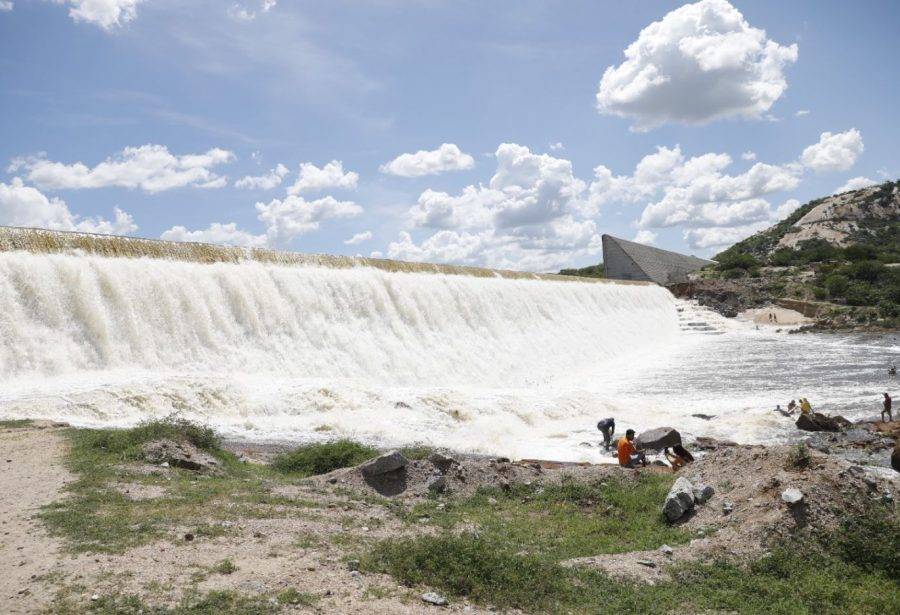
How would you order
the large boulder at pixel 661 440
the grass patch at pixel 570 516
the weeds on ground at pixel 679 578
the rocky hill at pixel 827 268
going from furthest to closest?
1. the rocky hill at pixel 827 268
2. the large boulder at pixel 661 440
3. the grass patch at pixel 570 516
4. the weeds on ground at pixel 679 578

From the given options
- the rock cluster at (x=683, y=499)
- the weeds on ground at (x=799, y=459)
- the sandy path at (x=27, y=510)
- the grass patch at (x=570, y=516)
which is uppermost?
the sandy path at (x=27, y=510)

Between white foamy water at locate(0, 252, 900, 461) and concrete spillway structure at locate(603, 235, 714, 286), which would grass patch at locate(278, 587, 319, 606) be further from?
concrete spillway structure at locate(603, 235, 714, 286)

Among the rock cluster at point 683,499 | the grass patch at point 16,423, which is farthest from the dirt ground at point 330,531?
the grass patch at point 16,423

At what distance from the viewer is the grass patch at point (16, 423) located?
11.0 meters

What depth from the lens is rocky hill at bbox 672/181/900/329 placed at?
165 ft

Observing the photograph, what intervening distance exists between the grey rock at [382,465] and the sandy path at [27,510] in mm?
4131

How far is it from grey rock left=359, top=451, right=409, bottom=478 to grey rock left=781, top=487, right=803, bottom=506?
211 inches

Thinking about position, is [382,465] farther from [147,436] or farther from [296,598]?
[296,598]

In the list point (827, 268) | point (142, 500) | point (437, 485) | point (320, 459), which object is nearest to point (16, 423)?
point (142, 500)

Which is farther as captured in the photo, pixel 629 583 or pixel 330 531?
pixel 330 531

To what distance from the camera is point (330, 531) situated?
7.13 m

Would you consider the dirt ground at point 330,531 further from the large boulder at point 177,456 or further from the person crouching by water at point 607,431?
the person crouching by water at point 607,431

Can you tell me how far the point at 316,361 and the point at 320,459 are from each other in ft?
32.7

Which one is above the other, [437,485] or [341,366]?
[341,366]
